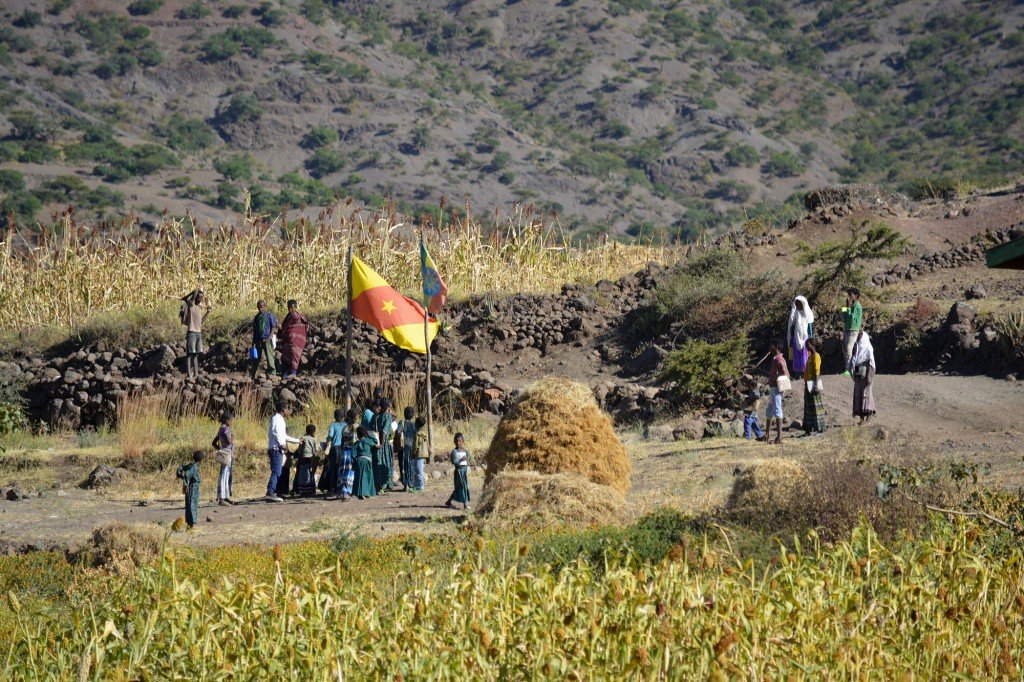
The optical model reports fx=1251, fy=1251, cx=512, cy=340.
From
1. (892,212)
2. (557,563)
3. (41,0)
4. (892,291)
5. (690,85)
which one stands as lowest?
(557,563)

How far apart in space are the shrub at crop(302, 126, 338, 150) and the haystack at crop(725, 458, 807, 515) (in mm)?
64597

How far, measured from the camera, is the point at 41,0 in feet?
277

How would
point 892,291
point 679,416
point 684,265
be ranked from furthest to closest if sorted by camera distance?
point 684,265, point 892,291, point 679,416

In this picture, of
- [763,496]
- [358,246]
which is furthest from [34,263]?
[763,496]

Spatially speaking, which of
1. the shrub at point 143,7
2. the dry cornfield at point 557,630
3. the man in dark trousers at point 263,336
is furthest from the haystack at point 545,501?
the shrub at point 143,7

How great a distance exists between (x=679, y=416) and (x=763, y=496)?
31.6 ft

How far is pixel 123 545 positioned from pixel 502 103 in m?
75.2

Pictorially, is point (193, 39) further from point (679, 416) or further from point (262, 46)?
point (679, 416)

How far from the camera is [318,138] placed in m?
73.6

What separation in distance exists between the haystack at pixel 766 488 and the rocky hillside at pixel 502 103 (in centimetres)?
5144

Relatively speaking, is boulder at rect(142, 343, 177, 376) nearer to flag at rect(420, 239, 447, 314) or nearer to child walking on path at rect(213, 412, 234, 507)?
flag at rect(420, 239, 447, 314)

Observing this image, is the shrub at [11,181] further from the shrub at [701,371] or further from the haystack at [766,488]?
the haystack at [766,488]

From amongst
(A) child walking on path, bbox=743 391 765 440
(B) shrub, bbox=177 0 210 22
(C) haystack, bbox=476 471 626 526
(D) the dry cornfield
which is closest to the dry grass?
(A) child walking on path, bbox=743 391 765 440

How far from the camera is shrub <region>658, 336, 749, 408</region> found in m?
20.9
